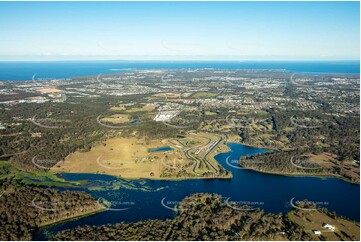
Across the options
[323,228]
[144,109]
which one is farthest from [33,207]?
[144,109]

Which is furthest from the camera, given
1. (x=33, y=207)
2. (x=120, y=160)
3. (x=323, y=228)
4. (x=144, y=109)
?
(x=144, y=109)

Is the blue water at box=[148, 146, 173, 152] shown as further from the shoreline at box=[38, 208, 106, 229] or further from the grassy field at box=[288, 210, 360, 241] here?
the grassy field at box=[288, 210, 360, 241]

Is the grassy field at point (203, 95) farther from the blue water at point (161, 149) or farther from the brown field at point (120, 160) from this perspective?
Result: the blue water at point (161, 149)

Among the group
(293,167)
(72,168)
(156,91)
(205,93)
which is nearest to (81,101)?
(156,91)

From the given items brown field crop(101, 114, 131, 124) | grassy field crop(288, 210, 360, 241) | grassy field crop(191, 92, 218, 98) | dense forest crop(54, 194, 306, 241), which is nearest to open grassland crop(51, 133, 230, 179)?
dense forest crop(54, 194, 306, 241)

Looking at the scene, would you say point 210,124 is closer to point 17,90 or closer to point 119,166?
point 119,166

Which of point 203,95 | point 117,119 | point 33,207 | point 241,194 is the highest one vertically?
point 203,95

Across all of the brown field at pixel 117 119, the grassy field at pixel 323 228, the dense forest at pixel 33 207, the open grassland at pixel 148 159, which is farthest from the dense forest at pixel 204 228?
the brown field at pixel 117 119

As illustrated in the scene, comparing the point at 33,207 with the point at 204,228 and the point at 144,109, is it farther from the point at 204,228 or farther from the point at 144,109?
the point at 144,109
